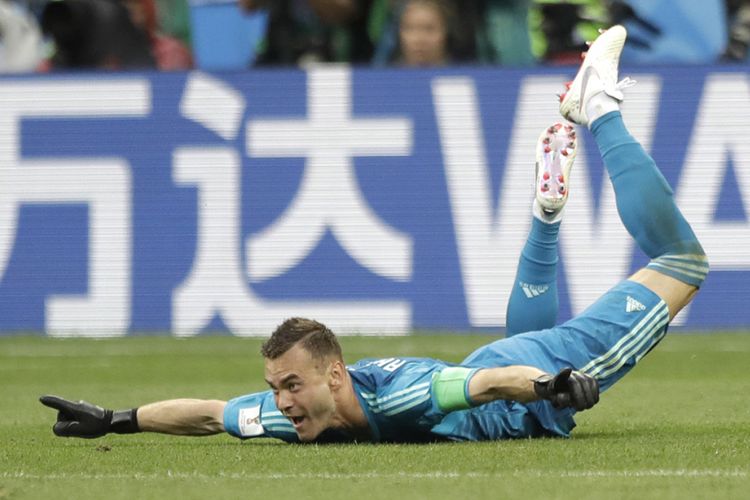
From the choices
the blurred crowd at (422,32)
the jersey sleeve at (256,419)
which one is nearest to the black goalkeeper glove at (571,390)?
the jersey sleeve at (256,419)

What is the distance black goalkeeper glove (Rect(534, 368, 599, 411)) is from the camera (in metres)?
6.35

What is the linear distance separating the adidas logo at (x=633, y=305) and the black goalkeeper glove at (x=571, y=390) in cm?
115

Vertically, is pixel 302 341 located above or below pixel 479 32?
above

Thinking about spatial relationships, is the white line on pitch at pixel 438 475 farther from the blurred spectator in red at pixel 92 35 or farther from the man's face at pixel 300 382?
the blurred spectator in red at pixel 92 35

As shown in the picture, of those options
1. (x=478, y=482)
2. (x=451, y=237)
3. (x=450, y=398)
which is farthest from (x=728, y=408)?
(x=451, y=237)

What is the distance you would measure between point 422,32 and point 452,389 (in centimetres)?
732

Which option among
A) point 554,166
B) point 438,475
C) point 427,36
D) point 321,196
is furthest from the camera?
point 427,36

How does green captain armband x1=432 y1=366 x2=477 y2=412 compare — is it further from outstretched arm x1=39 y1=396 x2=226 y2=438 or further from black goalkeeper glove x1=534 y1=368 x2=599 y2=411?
outstretched arm x1=39 y1=396 x2=226 y2=438

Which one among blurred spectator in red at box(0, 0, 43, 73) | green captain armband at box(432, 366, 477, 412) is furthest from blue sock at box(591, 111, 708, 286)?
blurred spectator in red at box(0, 0, 43, 73)

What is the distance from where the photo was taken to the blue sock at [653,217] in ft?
25.4

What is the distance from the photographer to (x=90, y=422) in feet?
24.4

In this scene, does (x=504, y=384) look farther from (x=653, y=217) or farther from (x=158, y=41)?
(x=158, y=41)

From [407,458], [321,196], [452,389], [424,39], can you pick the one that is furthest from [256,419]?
[424,39]

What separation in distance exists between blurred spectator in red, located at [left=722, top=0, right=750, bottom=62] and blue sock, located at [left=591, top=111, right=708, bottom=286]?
6.42 metres
